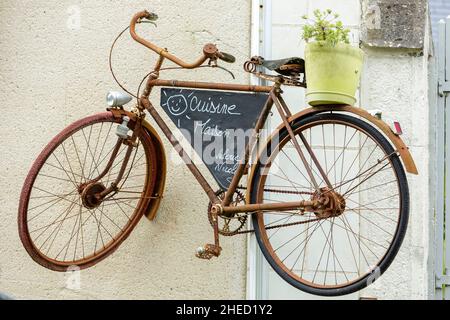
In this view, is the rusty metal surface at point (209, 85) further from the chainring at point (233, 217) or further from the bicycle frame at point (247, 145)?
the chainring at point (233, 217)

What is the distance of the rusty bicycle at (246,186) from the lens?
420 centimetres

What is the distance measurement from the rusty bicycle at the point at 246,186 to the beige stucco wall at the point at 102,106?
13 cm

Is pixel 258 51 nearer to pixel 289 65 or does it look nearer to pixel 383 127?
→ pixel 289 65

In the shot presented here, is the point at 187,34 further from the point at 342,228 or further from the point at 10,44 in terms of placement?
the point at 342,228

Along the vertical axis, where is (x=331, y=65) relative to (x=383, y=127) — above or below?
above

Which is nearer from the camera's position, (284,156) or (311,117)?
(311,117)

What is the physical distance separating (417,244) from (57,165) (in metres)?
2.26

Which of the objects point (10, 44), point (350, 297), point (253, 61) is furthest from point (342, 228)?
point (10, 44)

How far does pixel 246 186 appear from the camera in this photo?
14.5 feet

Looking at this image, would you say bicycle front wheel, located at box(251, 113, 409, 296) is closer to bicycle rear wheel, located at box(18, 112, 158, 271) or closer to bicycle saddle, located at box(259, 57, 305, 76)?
bicycle saddle, located at box(259, 57, 305, 76)

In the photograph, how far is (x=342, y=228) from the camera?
467cm

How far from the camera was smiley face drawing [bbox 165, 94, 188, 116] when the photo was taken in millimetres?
4391

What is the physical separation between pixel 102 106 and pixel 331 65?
1.64 metres

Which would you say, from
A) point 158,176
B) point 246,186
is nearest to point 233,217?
point 246,186
